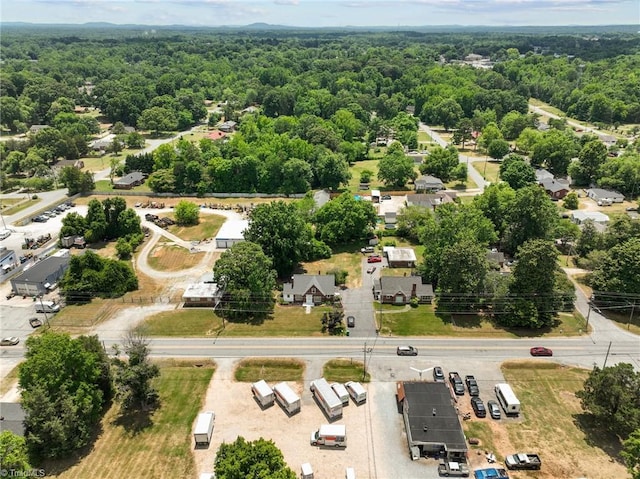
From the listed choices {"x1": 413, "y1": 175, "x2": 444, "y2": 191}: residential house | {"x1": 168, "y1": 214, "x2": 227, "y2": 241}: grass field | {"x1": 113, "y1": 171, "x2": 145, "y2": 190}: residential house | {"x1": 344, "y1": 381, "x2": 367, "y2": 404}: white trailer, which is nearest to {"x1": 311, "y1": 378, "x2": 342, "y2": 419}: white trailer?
{"x1": 344, "y1": 381, "x2": 367, "y2": 404}: white trailer

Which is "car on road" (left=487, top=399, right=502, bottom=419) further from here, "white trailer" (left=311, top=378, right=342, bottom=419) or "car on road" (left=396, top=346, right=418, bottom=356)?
"white trailer" (left=311, top=378, right=342, bottom=419)

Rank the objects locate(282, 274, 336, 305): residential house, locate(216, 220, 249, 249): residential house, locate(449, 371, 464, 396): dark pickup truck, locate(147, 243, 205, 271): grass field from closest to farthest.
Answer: locate(449, 371, 464, 396): dark pickup truck, locate(282, 274, 336, 305): residential house, locate(147, 243, 205, 271): grass field, locate(216, 220, 249, 249): residential house

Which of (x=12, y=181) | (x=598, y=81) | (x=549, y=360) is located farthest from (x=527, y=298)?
(x=598, y=81)

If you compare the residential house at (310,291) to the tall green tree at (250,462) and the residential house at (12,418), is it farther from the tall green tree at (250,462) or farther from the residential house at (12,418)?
the residential house at (12,418)

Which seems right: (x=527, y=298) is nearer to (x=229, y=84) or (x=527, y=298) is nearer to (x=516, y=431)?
(x=516, y=431)

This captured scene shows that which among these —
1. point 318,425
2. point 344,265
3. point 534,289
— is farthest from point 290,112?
point 318,425

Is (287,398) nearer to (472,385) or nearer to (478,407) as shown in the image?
(478,407)
